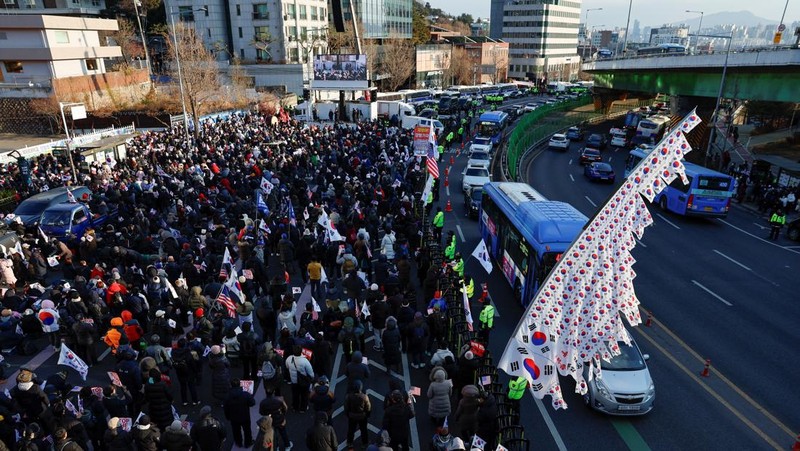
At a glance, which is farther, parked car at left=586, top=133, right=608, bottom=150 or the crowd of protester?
parked car at left=586, top=133, right=608, bottom=150

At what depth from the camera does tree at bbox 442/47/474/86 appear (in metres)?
98.8

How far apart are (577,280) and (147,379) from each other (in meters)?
7.83

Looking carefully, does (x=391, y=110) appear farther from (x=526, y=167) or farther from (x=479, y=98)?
(x=479, y=98)

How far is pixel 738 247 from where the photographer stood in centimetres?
2164

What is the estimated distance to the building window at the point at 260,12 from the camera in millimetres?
70688

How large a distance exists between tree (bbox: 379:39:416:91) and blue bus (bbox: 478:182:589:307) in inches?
2567

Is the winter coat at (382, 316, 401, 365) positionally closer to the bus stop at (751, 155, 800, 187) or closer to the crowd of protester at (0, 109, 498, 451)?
the crowd of protester at (0, 109, 498, 451)

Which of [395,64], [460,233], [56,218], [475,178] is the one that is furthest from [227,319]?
[395,64]

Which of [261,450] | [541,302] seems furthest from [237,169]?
[541,302]

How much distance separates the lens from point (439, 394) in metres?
9.45

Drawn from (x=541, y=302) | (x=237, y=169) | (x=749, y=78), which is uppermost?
(x=749, y=78)

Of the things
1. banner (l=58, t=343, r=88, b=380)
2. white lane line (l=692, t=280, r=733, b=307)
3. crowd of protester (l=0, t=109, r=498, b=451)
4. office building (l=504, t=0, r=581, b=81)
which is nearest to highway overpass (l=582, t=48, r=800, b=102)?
white lane line (l=692, t=280, r=733, b=307)

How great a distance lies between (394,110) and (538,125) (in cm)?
1489

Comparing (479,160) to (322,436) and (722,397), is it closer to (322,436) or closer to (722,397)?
(722,397)
